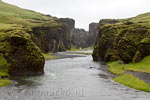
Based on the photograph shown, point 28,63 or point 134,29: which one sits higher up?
point 134,29

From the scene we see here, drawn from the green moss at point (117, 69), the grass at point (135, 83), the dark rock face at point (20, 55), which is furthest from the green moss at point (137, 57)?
the dark rock face at point (20, 55)

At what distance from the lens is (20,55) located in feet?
212

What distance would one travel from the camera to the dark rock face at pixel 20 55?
62.2 metres

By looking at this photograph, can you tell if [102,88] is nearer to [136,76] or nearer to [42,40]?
[136,76]

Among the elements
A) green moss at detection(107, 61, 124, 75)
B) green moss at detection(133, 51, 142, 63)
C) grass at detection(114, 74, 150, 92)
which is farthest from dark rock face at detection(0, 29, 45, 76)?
green moss at detection(133, 51, 142, 63)

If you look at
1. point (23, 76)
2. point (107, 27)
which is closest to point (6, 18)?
point (107, 27)

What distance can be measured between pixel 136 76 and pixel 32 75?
29.6 metres

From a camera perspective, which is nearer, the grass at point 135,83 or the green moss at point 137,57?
the grass at point 135,83

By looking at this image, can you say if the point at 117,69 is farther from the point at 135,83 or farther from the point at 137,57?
the point at 135,83

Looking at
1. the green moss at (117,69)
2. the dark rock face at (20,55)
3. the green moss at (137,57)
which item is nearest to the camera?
the dark rock face at (20,55)

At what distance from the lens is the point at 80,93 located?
142ft

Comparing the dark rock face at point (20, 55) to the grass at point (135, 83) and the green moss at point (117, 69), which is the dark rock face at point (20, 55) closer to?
the green moss at point (117, 69)

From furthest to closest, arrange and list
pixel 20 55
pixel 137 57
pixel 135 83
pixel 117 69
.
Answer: pixel 137 57
pixel 117 69
pixel 20 55
pixel 135 83

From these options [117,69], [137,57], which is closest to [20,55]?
[117,69]
